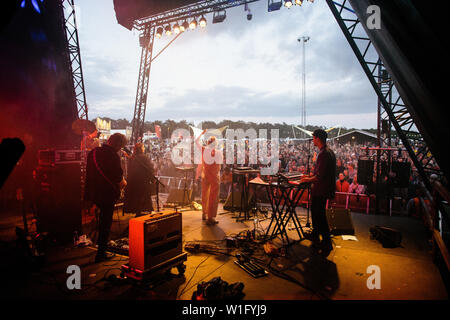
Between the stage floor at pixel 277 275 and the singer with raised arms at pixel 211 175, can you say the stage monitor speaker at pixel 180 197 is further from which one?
the stage floor at pixel 277 275

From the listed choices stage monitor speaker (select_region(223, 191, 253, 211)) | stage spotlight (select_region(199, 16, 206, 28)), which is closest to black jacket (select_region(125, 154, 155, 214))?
stage monitor speaker (select_region(223, 191, 253, 211))

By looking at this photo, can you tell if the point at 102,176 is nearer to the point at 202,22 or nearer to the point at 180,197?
the point at 180,197

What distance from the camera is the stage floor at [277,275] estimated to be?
2.85 m

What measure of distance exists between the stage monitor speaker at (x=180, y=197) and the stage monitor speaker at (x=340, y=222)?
4.31 meters

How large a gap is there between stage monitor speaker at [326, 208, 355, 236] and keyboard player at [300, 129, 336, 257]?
2.74ft

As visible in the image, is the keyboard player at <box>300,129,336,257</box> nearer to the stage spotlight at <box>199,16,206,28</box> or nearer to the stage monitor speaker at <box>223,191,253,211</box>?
the stage monitor speaker at <box>223,191,253,211</box>

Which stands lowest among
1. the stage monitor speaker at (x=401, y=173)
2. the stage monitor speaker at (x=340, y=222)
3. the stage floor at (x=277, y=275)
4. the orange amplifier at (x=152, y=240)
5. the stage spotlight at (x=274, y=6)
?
A: the stage floor at (x=277, y=275)

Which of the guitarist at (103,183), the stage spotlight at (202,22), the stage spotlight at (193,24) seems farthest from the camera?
the stage spotlight at (193,24)

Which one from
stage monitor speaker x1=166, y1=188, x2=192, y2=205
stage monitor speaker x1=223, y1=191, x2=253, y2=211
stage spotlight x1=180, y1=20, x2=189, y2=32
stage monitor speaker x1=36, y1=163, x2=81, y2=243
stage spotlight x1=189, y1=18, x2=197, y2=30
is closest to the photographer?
stage monitor speaker x1=36, y1=163, x2=81, y2=243

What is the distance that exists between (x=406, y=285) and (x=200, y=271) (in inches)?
104

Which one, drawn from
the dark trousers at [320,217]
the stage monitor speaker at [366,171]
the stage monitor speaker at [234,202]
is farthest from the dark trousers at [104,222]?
the stage monitor speaker at [366,171]

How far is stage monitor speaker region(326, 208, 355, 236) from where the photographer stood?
4.88m

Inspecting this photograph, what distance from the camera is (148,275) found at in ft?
9.43
